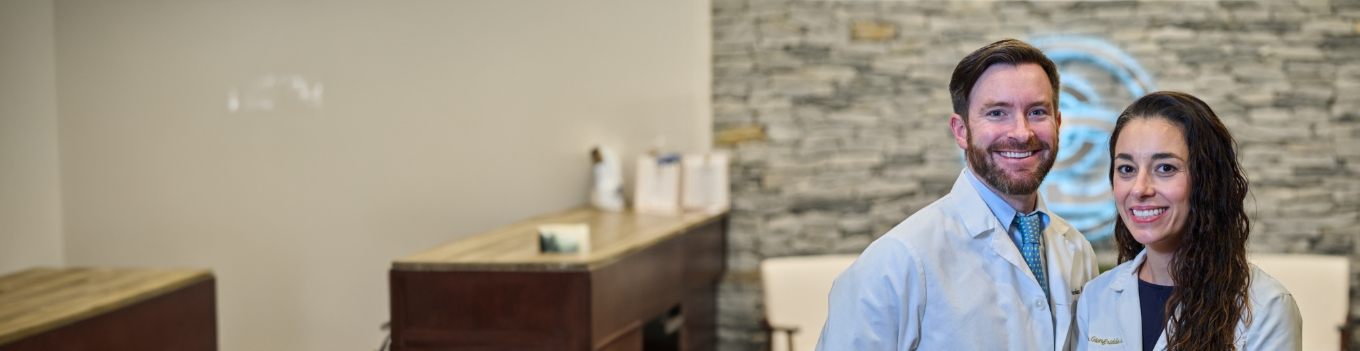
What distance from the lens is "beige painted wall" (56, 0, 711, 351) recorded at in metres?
5.51

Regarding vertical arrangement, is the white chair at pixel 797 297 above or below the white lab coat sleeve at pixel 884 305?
below

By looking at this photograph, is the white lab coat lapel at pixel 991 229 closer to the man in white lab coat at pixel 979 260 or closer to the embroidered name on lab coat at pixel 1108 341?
the man in white lab coat at pixel 979 260

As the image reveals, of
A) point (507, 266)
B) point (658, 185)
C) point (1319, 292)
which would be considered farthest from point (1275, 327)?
point (658, 185)

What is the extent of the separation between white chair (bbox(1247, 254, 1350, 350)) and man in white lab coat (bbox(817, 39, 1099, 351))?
3295mm

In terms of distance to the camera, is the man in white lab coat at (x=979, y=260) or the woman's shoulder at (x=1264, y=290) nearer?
the woman's shoulder at (x=1264, y=290)

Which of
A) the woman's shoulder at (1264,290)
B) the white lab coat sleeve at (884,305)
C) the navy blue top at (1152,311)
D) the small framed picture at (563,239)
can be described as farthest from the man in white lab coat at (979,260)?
the small framed picture at (563,239)

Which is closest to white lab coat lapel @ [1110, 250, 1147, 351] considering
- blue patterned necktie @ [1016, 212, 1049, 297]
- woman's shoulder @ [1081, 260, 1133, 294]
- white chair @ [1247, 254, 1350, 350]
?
woman's shoulder @ [1081, 260, 1133, 294]

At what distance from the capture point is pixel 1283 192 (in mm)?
5156

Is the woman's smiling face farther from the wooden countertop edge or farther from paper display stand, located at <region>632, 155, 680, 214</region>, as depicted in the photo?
paper display stand, located at <region>632, 155, 680, 214</region>

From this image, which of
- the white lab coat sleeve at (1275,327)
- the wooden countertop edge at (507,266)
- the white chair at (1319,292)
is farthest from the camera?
the white chair at (1319,292)

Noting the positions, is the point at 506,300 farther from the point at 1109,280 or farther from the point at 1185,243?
the point at 1185,243

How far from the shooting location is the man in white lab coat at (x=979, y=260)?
199 cm

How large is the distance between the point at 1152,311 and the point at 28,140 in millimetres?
4934

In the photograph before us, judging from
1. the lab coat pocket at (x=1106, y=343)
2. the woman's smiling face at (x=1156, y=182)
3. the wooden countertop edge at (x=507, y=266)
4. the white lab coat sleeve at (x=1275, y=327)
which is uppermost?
the woman's smiling face at (x=1156, y=182)
